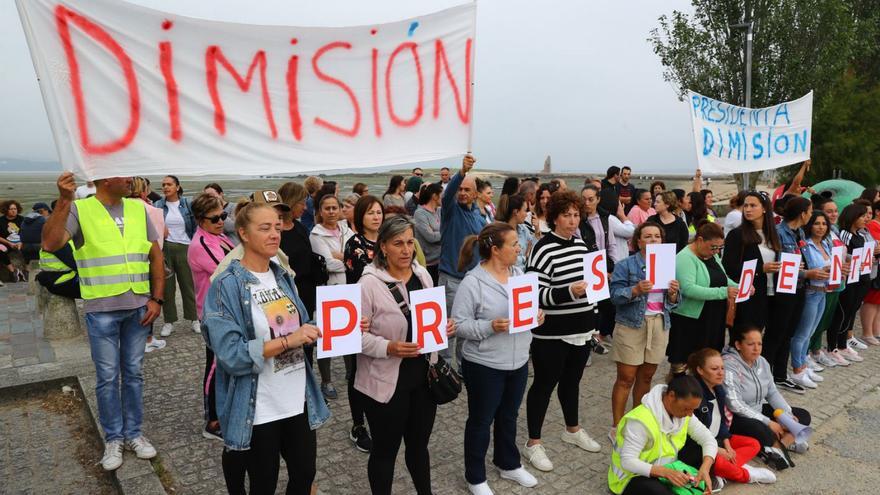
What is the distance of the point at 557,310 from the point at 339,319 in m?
1.87

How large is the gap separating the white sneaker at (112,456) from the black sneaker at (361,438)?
175 cm

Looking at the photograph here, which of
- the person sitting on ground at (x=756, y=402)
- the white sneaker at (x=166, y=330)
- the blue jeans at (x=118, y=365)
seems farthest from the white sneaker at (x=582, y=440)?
the white sneaker at (x=166, y=330)

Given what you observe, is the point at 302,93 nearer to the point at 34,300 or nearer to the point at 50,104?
the point at 50,104

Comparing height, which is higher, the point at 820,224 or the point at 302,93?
the point at 302,93

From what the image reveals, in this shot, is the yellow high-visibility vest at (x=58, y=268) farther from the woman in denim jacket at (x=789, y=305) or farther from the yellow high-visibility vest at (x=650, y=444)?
the woman in denim jacket at (x=789, y=305)

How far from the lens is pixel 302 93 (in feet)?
11.2

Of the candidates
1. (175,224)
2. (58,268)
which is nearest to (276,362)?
(58,268)

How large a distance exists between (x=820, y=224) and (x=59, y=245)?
7299 mm

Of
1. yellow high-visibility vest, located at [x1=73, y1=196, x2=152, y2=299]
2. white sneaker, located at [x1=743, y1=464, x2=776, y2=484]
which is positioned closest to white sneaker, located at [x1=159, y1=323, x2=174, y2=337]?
yellow high-visibility vest, located at [x1=73, y1=196, x2=152, y2=299]

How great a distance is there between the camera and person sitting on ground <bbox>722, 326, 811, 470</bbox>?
4.59 metres

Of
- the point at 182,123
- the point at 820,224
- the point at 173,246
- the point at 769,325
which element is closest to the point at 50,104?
the point at 182,123

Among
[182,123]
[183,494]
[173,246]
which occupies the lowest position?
[183,494]

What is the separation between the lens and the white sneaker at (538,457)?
433cm

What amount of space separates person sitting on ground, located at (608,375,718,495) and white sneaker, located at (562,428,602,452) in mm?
638
